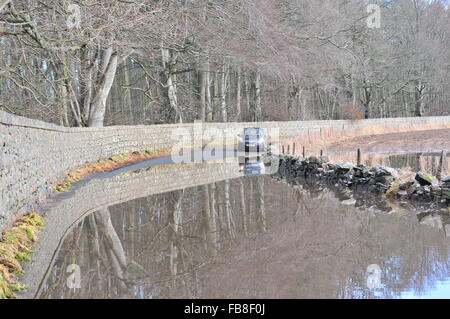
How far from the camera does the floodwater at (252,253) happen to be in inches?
243

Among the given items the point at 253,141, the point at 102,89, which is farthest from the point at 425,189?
the point at 253,141

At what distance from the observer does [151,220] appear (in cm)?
1073

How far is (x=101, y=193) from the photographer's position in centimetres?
1469

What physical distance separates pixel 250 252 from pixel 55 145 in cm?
958

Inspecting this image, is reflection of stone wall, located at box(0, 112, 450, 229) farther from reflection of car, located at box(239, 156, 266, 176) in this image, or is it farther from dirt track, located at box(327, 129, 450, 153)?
reflection of car, located at box(239, 156, 266, 176)

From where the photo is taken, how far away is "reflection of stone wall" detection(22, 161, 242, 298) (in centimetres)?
777

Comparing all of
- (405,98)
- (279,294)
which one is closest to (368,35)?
(405,98)

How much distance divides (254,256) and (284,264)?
0.61 metres

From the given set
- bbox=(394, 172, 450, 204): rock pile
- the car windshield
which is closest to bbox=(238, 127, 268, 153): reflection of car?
the car windshield

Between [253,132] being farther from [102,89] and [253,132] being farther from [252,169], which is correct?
[252,169]

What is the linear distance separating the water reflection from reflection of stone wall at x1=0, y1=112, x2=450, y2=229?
4.60 ft

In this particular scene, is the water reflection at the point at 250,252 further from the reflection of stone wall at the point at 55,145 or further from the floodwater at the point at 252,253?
the reflection of stone wall at the point at 55,145

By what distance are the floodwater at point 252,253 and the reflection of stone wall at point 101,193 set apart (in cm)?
19
